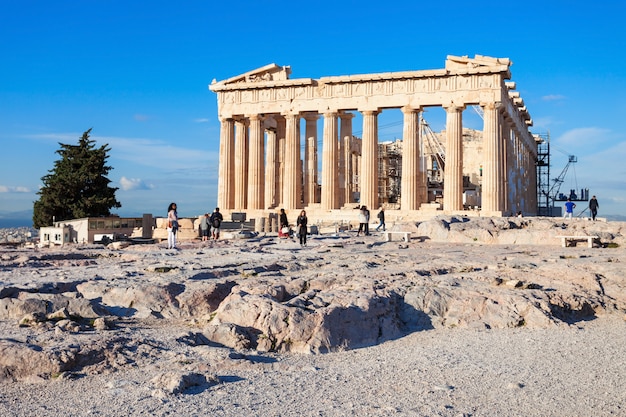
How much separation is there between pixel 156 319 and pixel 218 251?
31.1 feet

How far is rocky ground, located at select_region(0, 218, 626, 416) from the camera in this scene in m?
7.13

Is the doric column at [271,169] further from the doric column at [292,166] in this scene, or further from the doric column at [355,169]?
the doric column at [355,169]

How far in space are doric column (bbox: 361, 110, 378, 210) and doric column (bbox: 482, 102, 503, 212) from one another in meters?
6.75

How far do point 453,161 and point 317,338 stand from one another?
1302 inches

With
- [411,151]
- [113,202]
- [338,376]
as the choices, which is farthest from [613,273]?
[113,202]

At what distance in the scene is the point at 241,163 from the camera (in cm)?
4781

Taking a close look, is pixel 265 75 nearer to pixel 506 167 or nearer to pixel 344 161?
pixel 344 161

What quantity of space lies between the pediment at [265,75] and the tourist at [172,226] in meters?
24.4

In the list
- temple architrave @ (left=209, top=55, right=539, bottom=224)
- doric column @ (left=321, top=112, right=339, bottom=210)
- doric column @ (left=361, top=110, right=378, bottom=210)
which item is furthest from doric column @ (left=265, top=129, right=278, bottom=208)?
doric column @ (left=361, top=110, right=378, bottom=210)

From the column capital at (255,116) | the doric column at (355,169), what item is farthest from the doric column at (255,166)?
→ the doric column at (355,169)

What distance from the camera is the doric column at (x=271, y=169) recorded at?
49.1 metres

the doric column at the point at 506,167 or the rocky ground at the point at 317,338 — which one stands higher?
the doric column at the point at 506,167

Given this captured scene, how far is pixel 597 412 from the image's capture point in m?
6.92

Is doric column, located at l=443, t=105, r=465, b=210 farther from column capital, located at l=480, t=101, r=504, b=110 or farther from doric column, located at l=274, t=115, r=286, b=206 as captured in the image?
doric column, located at l=274, t=115, r=286, b=206
